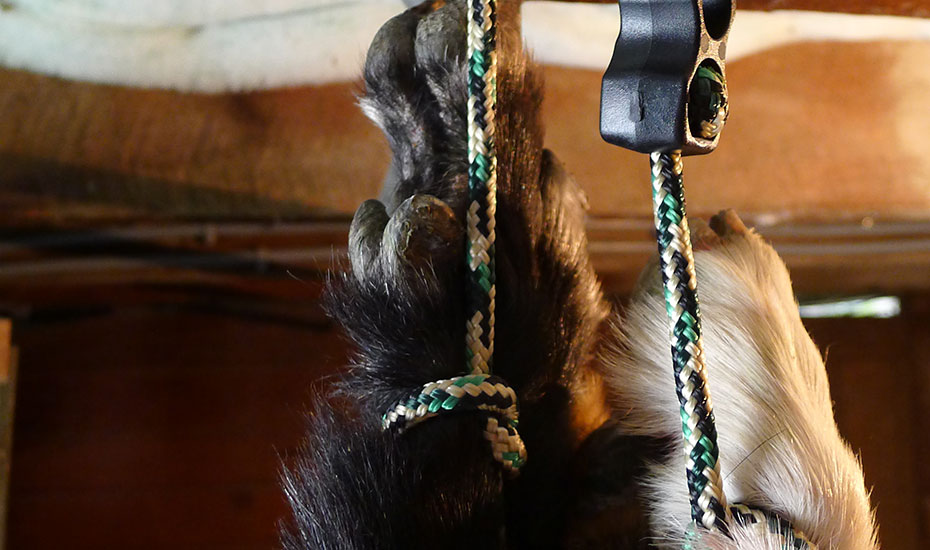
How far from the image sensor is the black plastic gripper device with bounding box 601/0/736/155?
0.34 metres

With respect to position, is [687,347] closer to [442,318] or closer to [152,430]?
[442,318]

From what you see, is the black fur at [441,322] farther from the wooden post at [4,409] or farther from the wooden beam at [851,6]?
the wooden post at [4,409]

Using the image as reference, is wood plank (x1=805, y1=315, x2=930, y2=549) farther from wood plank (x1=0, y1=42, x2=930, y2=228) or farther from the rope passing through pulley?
the rope passing through pulley

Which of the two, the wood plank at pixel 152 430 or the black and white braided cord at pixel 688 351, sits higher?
the black and white braided cord at pixel 688 351

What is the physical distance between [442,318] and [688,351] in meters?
0.14

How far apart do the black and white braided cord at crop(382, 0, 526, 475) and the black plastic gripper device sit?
0.09 meters

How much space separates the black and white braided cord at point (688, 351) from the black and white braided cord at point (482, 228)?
0.10m

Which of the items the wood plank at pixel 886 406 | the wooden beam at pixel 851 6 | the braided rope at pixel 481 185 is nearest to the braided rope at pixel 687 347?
the braided rope at pixel 481 185

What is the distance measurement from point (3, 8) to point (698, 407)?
0.68m

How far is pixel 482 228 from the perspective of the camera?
0.44m

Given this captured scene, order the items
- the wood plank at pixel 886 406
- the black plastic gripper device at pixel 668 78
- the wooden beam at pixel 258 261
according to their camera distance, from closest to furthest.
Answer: the black plastic gripper device at pixel 668 78 → the wooden beam at pixel 258 261 → the wood plank at pixel 886 406

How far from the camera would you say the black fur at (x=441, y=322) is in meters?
0.42

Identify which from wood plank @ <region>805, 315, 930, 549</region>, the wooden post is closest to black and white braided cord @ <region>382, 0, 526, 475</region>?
the wooden post

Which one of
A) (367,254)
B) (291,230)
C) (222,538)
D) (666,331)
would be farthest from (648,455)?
(222,538)
